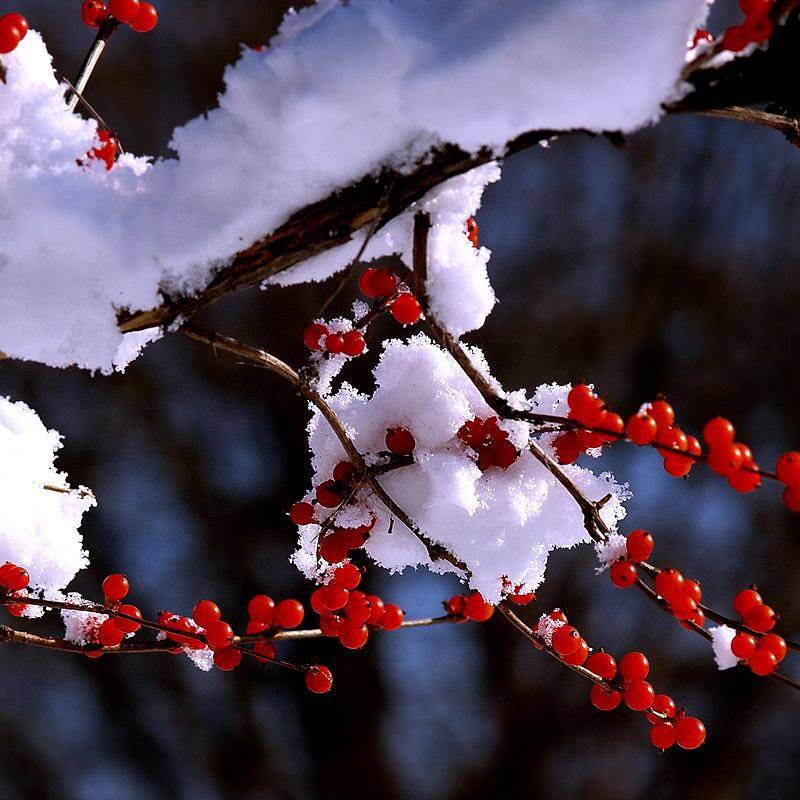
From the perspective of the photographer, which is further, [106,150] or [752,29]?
[106,150]

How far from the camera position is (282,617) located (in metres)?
1.28

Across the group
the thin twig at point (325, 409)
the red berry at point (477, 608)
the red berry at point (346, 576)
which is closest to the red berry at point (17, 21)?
the thin twig at point (325, 409)

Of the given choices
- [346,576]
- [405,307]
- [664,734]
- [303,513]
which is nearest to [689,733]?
[664,734]

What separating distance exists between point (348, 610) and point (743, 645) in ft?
1.90

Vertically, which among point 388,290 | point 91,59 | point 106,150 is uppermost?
point 91,59

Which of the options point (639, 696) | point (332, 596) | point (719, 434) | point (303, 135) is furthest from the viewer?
point (639, 696)

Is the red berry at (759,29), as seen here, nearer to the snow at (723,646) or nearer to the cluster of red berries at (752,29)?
the cluster of red berries at (752,29)

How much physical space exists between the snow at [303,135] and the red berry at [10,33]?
0.02m

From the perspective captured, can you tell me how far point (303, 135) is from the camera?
0.80 meters

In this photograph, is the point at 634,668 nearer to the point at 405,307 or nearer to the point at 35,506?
the point at 405,307

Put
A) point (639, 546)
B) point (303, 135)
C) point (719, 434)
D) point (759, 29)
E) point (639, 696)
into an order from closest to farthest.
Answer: point (759, 29), point (303, 135), point (719, 434), point (639, 546), point (639, 696)

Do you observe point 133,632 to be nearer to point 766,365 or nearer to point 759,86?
point 759,86

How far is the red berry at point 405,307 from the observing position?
3.55 feet

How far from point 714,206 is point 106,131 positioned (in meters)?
4.39
